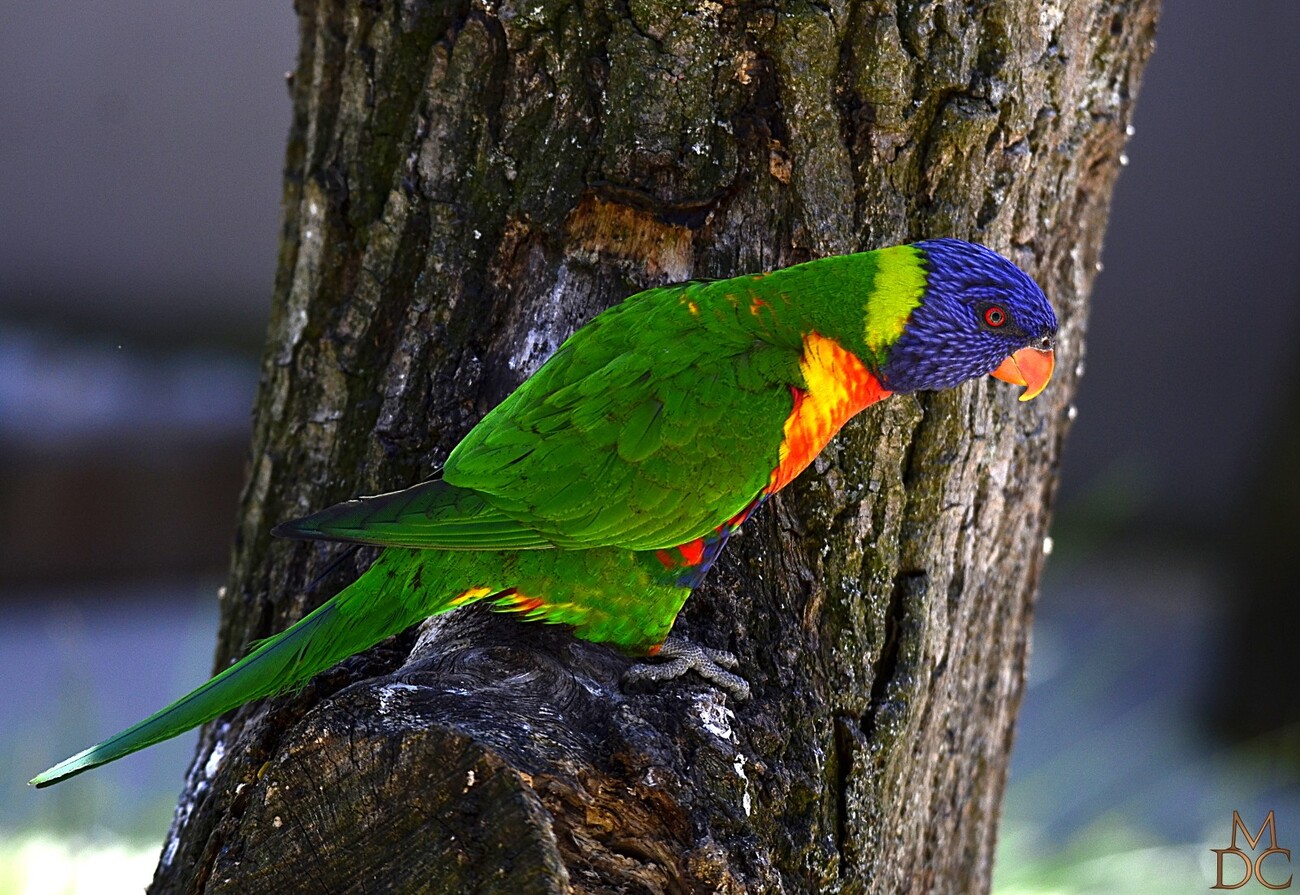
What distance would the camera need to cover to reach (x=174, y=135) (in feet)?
17.8

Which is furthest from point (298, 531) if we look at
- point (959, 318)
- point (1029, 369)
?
point (1029, 369)

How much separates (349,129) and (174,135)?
3998 millimetres

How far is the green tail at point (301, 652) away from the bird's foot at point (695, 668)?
0.99 feet

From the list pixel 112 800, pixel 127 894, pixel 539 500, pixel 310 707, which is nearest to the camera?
pixel 310 707

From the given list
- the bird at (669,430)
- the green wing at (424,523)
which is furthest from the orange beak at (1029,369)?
the green wing at (424,523)

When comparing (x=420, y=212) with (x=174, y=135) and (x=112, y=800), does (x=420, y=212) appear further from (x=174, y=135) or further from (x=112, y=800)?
(x=174, y=135)

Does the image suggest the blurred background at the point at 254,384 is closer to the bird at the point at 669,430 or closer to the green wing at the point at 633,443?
the bird at the point at 669,430

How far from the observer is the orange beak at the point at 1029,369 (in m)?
1.79

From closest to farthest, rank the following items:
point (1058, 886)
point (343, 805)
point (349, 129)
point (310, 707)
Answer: point (343, 805) < point (310, 707) < point (349, 129) < point (1058, 886)

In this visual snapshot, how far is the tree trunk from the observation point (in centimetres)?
168

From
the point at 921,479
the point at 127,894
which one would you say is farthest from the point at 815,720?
the point at 127,894

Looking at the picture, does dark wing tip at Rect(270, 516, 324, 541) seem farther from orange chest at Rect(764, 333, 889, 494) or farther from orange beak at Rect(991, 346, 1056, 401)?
orange beak at Rect(991, 346, 1056, 401)

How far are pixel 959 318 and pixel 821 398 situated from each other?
0.78ft

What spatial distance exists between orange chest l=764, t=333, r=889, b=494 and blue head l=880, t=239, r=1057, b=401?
44 mm
